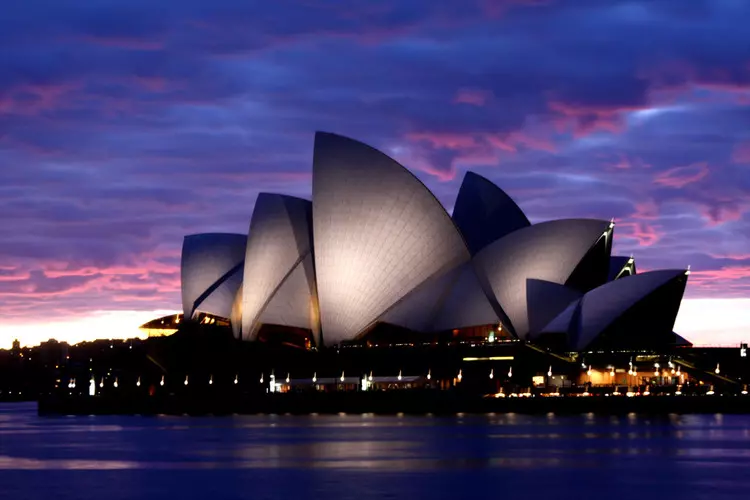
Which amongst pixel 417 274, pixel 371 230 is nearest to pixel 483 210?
pixel 417 274

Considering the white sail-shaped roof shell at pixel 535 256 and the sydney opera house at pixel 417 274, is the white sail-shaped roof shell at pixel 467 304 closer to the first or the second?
the sydney opera house at pixel 417 274

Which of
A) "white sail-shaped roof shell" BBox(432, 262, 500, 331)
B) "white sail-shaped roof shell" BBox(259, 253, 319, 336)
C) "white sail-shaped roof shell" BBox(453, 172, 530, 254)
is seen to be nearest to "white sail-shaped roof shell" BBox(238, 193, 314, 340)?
"white sail-shaped roof shell" BBox(259, 253, 319, 336)

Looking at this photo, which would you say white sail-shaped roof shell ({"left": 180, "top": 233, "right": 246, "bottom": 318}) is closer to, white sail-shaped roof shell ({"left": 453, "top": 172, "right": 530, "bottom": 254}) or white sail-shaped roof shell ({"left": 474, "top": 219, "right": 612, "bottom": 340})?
white sail-shaped roof shell ({"left": 453, "top": 172, "right": 530, "bottom": 254})

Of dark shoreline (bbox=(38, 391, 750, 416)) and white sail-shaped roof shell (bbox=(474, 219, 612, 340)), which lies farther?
white sail-shaped roof shell (bbox=(474, 219, 612, 340))

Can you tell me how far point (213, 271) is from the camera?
97562 mm

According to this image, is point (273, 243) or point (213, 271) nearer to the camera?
point (273, 243)

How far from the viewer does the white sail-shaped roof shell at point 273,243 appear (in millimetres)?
87688

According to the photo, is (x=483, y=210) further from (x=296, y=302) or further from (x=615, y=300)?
(x=615, y=300)

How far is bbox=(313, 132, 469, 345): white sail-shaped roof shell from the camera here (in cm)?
8150

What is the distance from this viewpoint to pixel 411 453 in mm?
49500

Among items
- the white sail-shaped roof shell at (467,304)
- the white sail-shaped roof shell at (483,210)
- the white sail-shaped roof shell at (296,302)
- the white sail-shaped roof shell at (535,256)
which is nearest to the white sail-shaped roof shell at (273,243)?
the white sail-shaped roof shell at (296,302)

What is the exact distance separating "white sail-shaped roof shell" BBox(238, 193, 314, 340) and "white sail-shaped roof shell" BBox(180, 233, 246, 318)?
738 centimetres

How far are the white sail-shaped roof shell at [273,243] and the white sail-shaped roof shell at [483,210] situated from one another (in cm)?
1054

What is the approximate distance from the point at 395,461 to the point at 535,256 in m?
37.7
